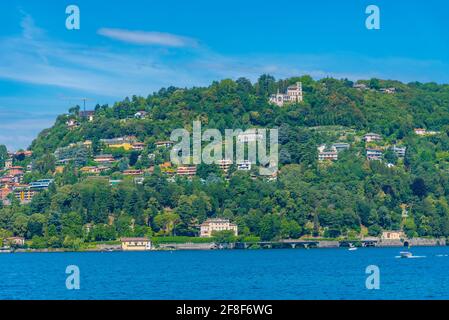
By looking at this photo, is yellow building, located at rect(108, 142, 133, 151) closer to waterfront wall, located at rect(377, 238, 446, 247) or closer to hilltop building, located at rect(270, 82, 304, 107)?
hilltop building, located at rect(270, 82, 304, 107)

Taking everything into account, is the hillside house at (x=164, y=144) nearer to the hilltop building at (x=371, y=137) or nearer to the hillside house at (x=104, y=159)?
the hillside house at (x=104, y=159)

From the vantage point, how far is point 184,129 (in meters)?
164

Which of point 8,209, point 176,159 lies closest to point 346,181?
point 176,159

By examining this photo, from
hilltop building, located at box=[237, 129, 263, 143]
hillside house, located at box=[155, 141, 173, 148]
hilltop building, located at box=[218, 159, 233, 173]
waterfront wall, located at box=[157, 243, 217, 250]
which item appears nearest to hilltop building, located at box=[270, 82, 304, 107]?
hillside house, located at box=[155, 141, 173, 148]

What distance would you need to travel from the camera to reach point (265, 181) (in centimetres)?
13438

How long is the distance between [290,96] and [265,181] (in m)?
58.2

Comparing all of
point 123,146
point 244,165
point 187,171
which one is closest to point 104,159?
point 123,146

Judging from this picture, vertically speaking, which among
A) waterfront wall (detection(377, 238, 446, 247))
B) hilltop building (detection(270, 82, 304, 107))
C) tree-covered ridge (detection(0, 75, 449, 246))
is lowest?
waterfront wall (detection(377, 238, 446, 247))

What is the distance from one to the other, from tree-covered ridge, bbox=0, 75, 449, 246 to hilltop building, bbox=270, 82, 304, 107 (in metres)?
2.13

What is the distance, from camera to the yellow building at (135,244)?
120 metres

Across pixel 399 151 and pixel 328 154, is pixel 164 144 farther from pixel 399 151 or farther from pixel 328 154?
pixel 399 151

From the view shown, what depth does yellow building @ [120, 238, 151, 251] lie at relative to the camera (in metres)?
120

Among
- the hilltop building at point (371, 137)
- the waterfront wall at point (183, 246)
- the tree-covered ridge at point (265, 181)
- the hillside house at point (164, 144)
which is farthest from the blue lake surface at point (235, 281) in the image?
the hilltop building at point (371, 137)
